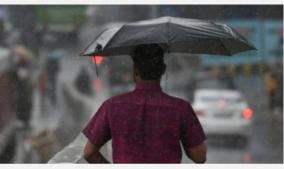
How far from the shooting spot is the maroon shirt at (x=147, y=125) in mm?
2568

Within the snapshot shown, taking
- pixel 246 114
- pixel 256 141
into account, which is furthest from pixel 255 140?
pixel 246 114

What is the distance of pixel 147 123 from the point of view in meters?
2.57

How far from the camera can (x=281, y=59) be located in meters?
13.6

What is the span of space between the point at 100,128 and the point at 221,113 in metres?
8.62

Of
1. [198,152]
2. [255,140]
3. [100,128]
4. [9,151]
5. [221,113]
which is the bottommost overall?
[255,140]

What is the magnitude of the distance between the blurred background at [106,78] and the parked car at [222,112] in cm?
Result: 2

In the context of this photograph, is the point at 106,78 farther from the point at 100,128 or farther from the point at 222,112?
the point at 100,128

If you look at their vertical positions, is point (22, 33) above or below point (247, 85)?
above

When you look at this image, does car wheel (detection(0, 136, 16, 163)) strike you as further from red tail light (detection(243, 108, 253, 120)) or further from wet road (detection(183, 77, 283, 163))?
red tail light (detection(243, 108, 253, 120))

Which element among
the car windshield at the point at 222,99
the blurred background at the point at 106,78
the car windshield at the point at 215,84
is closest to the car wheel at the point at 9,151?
the blurred background at the point at 106,78

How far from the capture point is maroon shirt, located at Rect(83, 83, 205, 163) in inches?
101
